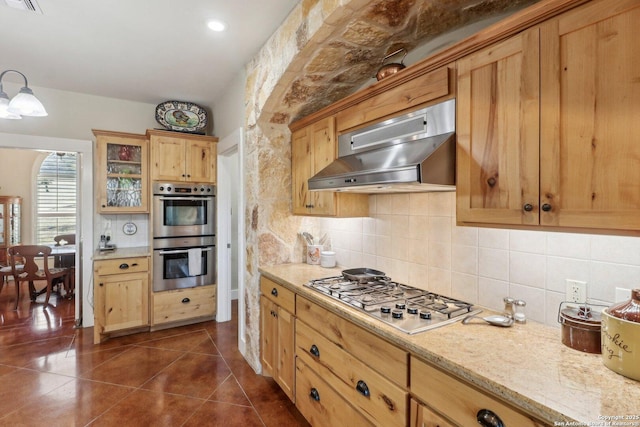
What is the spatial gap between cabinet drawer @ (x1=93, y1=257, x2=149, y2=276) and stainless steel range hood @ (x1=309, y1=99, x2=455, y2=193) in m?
2.47

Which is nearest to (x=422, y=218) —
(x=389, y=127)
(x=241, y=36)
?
(x=389, y=127)

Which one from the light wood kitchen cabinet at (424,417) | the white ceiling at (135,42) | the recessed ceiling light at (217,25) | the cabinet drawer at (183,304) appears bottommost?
the cabinet drawer at (183,304)

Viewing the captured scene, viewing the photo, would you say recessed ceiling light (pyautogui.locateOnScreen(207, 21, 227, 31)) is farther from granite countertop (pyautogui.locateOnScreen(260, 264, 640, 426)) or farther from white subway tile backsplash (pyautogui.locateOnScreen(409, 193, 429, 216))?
granite countertop (pyautogui.locateOnScreen(260, 264, 640, 426))

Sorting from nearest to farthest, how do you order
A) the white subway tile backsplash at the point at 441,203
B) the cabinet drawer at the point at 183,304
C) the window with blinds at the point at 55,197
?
the white subway tile backsplash at the point at 441,203, the cabinet drawer at the point at 183,304, the window with blinds at the point at 55,197

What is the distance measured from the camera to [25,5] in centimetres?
209

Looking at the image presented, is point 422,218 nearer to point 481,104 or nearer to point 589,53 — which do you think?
point 481,104

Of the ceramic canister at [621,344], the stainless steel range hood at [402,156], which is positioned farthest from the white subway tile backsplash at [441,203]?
the ceramic canister at [621,344]

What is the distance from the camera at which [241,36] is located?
2502 mm

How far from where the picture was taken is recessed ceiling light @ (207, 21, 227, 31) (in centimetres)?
230

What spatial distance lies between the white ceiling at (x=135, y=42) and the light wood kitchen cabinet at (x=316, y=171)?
829 millimetres

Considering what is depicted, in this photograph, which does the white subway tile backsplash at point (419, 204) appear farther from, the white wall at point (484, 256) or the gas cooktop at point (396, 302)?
the gas cooktop at point (396, 302)

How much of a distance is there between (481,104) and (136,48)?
2.78m

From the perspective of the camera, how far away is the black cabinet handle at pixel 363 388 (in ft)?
4.89

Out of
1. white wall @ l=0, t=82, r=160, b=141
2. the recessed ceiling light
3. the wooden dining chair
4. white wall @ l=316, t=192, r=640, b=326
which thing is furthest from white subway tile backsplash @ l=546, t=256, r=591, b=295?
the wooden dining chair
